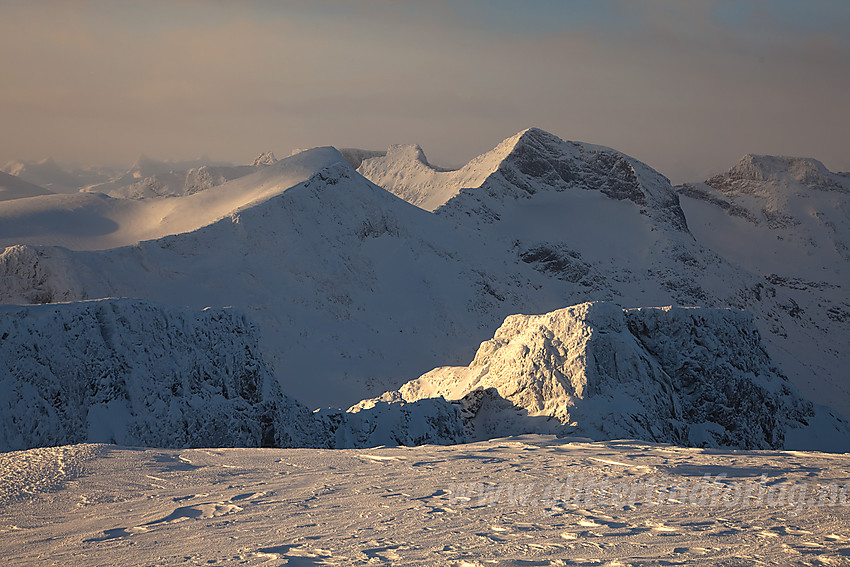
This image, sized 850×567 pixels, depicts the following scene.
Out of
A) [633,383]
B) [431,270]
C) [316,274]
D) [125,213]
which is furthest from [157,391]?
[125,213]

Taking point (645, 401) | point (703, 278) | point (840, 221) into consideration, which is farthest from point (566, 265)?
point (840, 221)

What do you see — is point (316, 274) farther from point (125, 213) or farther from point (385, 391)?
point (125, 213)

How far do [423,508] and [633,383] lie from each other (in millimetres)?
13891

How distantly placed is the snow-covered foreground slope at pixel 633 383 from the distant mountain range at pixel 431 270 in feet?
0.42

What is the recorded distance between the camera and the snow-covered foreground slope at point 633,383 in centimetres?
2042

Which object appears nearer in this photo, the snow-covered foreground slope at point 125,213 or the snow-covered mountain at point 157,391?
the snow-covered mountain at point 157,391

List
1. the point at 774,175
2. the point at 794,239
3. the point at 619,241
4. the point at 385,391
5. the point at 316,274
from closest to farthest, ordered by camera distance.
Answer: the point at 385,391 < the point at 316,274 < the point at 619,241 < the point at 794,239 < the point at 774,175

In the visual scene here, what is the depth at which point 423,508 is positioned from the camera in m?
8.73

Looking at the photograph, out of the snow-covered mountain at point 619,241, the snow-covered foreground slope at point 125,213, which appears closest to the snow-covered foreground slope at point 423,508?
the snow-covered foreground slope at point 125,213

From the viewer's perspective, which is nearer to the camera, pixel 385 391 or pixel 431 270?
pixel 385 391

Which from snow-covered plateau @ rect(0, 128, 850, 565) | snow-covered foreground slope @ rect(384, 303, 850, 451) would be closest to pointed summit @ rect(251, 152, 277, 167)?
snow-covered plateau @ rect(0, 128, 850, 565)

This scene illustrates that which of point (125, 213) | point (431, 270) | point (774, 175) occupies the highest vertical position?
point (774, 175)

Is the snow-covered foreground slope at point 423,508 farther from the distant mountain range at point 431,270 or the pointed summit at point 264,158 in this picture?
the pointed summit at point 264,158

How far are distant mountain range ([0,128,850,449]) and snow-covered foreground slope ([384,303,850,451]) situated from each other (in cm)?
13
